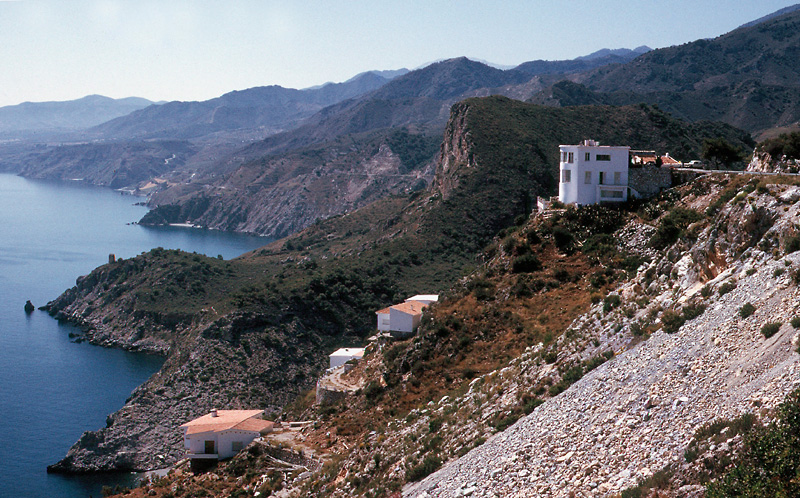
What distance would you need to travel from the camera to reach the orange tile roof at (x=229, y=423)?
33594 mm

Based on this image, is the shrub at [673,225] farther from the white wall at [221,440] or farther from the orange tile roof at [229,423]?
the white wall at [221,440]

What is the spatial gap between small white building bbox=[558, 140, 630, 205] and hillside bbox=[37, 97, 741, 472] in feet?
105

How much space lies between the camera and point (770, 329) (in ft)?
40.1

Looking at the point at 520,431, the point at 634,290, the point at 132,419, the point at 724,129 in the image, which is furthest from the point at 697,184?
the point at 724,129

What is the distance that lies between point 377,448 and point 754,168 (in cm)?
1544

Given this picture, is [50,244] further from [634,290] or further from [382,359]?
[634,290]

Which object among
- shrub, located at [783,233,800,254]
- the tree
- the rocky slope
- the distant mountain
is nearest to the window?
the tree

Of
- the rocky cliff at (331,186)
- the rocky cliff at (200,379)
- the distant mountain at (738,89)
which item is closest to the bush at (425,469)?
the rocky cliff at (200,379)

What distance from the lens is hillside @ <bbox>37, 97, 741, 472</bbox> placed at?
180 ft

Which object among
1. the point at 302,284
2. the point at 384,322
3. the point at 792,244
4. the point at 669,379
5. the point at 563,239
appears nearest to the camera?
the point at 669,379

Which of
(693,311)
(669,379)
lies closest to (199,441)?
(693,311)

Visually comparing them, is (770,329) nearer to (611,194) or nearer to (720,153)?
(611,194)

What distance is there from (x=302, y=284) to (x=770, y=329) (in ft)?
190

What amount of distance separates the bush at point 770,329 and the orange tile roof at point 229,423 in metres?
24.7
